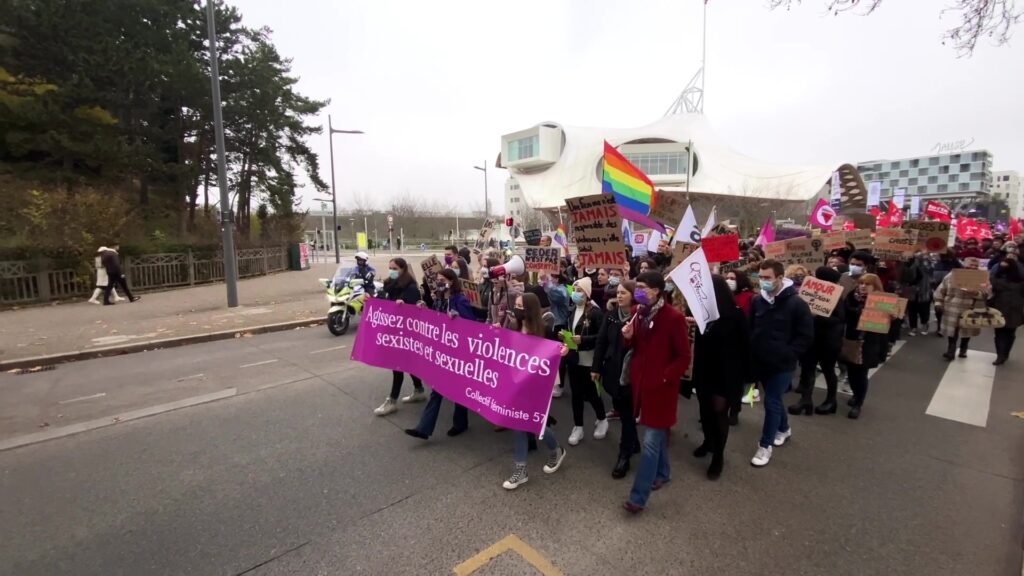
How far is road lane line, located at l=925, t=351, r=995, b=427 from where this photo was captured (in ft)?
17.2

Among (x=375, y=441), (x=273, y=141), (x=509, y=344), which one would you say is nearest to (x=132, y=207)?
(x=273, y=141)

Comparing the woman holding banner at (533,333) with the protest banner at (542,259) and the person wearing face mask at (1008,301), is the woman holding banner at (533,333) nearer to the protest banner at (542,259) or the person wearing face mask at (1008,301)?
the protest banner at (542,259)

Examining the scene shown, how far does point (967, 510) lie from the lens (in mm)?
→ 3391

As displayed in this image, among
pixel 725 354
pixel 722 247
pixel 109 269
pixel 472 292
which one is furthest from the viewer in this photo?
pixel 109 269

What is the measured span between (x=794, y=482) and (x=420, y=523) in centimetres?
305

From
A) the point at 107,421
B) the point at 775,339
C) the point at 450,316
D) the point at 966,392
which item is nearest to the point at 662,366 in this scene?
the point at 775,339

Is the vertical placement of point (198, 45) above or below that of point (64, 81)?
above

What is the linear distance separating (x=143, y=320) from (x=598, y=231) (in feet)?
35.5

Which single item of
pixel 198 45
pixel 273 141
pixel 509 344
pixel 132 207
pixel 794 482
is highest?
pixel 198 45

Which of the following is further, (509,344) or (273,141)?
(273,141)

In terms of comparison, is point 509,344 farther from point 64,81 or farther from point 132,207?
point 64,81

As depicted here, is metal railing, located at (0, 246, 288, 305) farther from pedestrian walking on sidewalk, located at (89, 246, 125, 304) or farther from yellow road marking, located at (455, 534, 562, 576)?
yellow road marking, located at (455, 534, 562, 576)

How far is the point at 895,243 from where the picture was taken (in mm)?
7871

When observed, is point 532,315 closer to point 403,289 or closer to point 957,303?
point 403,289
